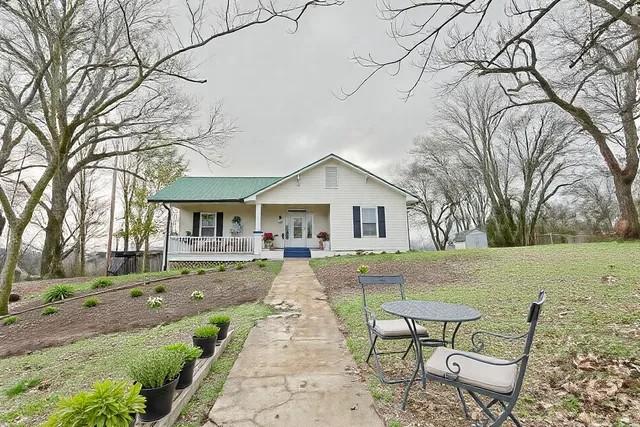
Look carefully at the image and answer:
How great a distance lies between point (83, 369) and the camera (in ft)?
13.1

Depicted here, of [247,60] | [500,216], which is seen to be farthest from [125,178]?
[500,216]

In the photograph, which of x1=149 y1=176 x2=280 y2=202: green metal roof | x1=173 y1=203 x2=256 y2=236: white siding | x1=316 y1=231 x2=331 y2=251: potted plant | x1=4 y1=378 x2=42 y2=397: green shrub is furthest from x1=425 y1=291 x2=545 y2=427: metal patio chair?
x1=173 y1=203 x2=256 y2=236: white siding

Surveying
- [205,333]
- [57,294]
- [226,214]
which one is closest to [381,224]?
[226,214]

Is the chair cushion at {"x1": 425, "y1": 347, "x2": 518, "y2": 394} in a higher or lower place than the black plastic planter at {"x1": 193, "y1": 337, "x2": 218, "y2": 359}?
higher

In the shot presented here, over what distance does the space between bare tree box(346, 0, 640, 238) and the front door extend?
11.9m

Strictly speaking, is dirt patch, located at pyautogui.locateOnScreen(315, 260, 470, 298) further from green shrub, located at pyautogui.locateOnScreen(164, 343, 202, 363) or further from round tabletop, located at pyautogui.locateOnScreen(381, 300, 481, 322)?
green shrub, located at pyautogui.locateOnScreen(164, 343, 202, 363)

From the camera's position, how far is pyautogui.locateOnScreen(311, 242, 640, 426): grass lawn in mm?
2830

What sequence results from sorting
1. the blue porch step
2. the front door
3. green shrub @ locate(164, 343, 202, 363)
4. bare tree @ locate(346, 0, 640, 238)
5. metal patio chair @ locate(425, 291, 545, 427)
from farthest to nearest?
the front door
the blue porch step
bare tree @ locate(346, 0, 640, 238)
green shrub @ locate(164, 343, 202, 363)
metal patio chair @ locate(425, 291, 545, 427)

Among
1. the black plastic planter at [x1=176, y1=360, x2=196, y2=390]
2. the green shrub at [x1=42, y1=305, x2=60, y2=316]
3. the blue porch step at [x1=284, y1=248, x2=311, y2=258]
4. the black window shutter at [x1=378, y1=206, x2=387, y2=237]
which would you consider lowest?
the green shrub at [x1=42, y1=305, x2=60, y2=316]

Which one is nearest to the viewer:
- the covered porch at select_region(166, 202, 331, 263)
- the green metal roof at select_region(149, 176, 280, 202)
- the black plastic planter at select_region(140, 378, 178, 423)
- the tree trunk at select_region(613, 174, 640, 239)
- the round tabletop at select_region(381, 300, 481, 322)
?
the black plastic planter at select_region(140, 378, 178, 423)

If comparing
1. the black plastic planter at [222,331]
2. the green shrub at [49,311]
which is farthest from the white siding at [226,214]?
the black plastic planter at [222,331]

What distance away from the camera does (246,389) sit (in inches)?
127

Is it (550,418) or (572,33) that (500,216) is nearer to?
(572,33)

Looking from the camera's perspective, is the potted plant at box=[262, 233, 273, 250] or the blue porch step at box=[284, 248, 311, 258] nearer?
the blue porch step at box=[284, 248, 311, 258]
